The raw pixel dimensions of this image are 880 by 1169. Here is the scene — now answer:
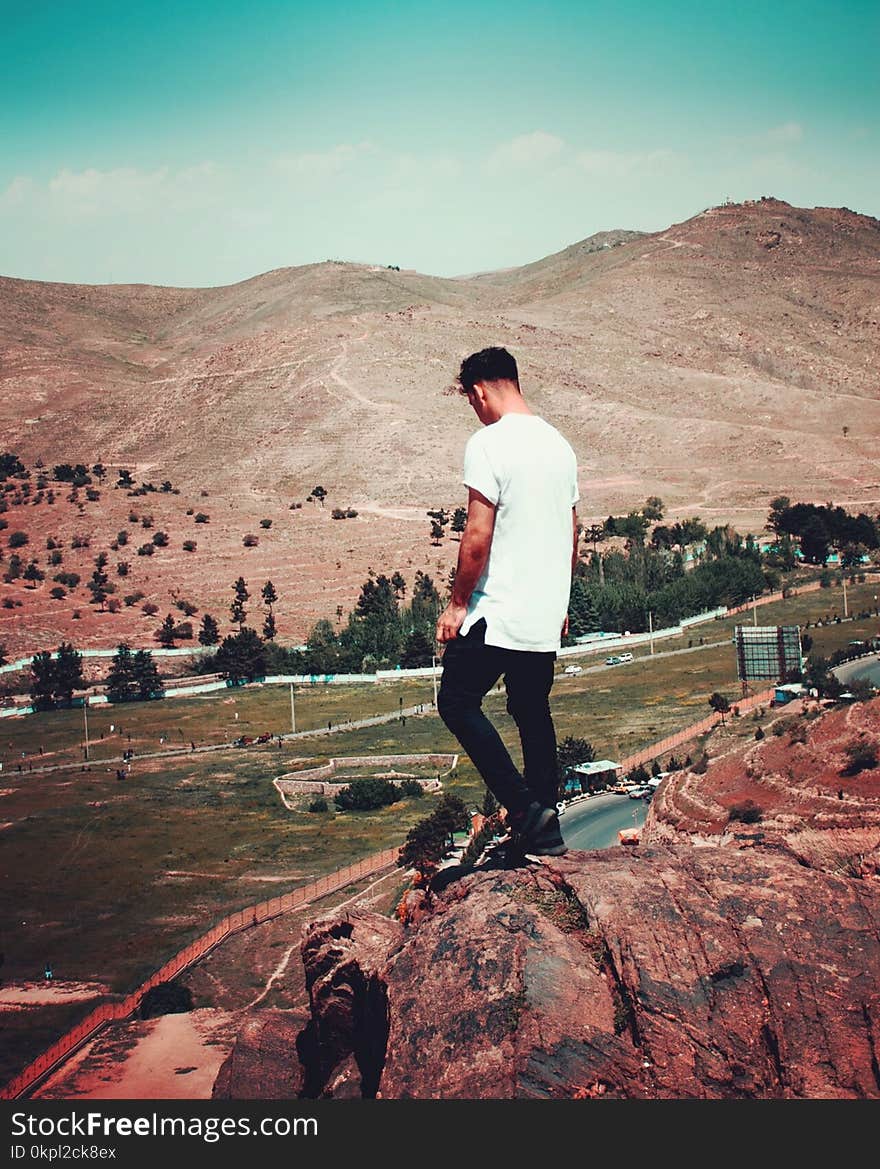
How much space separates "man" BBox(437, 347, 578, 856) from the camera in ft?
20.8

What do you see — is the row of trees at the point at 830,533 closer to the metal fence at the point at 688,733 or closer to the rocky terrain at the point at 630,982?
the metal fence at the point at 688,733

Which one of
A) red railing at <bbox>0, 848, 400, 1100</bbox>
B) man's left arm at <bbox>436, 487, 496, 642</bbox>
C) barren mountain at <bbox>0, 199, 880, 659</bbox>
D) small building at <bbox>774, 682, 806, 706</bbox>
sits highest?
barren mountain at <bbox>0, 199, 880, 659</bbox>

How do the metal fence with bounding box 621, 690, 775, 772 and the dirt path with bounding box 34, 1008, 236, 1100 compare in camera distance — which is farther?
the metal fence with bounding box 621, 690, 775, 772

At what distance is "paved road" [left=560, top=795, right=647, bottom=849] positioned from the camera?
37875 millimetres

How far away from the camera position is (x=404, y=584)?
319 ft

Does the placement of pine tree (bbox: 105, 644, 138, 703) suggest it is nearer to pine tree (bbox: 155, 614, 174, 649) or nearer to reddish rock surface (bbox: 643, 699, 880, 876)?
pine tree (bbox: 155, 614, 174, 649)

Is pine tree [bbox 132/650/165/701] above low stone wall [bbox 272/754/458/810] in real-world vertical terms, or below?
above

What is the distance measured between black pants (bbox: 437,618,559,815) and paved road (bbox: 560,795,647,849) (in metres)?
29.1

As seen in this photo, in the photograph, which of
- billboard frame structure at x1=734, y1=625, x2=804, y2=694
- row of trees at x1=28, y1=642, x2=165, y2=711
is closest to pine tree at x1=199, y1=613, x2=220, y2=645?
row of trees at x1=28, y1=642, x2=165, y2=711

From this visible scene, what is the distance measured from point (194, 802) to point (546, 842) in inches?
1765

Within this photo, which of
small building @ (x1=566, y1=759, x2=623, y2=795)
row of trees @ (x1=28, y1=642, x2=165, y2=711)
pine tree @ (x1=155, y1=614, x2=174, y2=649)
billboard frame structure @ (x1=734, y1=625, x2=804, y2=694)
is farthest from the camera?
pine tree @ (x1=155, y1=614, x2=174, y2=649)

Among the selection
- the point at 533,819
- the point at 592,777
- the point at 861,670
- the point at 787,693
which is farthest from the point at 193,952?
the point at 861,670

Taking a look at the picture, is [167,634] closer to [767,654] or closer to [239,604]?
[239,604]

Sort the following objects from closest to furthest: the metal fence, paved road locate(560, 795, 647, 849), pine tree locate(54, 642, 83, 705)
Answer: paved road locate(560, 795, 647, 849)
the metal fence
pine tree locate(54, 642, 83, 705)
